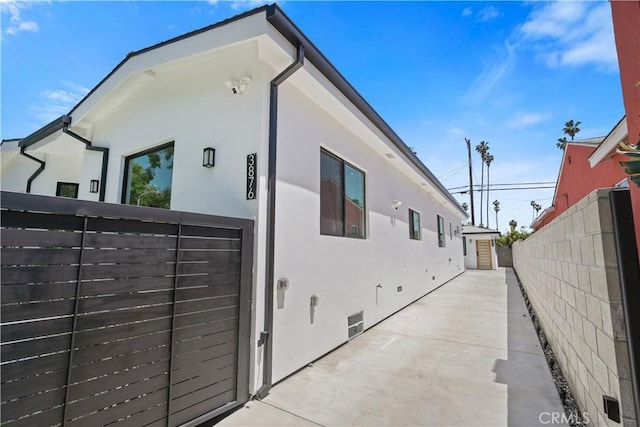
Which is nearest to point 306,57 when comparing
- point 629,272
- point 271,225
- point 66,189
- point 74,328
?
point 271,225

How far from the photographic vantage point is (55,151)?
6.09 meters

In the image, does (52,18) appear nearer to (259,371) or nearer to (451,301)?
(259,371)

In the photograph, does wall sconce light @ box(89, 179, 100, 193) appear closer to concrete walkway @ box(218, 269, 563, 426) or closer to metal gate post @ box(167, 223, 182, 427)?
metal gate post @ box(167, 223, 182, 427)

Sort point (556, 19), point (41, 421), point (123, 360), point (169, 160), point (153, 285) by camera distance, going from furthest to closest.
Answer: point (169, 160), point (556, 19), point (153, 285), point (123, 360), point (41, 421)

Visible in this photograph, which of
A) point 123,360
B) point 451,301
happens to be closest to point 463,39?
Answer: point 451,301

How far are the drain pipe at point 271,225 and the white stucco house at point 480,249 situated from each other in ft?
65.1

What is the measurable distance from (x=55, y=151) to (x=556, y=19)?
886cm

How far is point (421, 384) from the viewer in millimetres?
3164

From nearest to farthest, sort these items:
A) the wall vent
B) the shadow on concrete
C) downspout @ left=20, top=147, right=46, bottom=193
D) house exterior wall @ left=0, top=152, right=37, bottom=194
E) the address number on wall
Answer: the shadow on concrete → the address number on wall → the wall vent → downspout @ left=20, top=147, right=46, bottom=193 → house exterior wall @ left=0, top=152, right=37, bottom=194

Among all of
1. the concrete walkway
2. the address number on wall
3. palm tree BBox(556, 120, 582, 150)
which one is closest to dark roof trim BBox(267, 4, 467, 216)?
the address number on wall

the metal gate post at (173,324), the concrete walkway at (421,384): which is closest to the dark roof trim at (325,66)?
the metal gate post at (173,324)

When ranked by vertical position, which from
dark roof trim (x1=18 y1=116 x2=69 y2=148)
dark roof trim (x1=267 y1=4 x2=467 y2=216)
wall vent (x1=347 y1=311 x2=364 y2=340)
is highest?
dark roof trim (x1=267 y1=4 x2=467 y2=216)

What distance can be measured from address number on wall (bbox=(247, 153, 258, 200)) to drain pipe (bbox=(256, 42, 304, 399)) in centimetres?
15

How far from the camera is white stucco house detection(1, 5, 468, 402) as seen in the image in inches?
120
